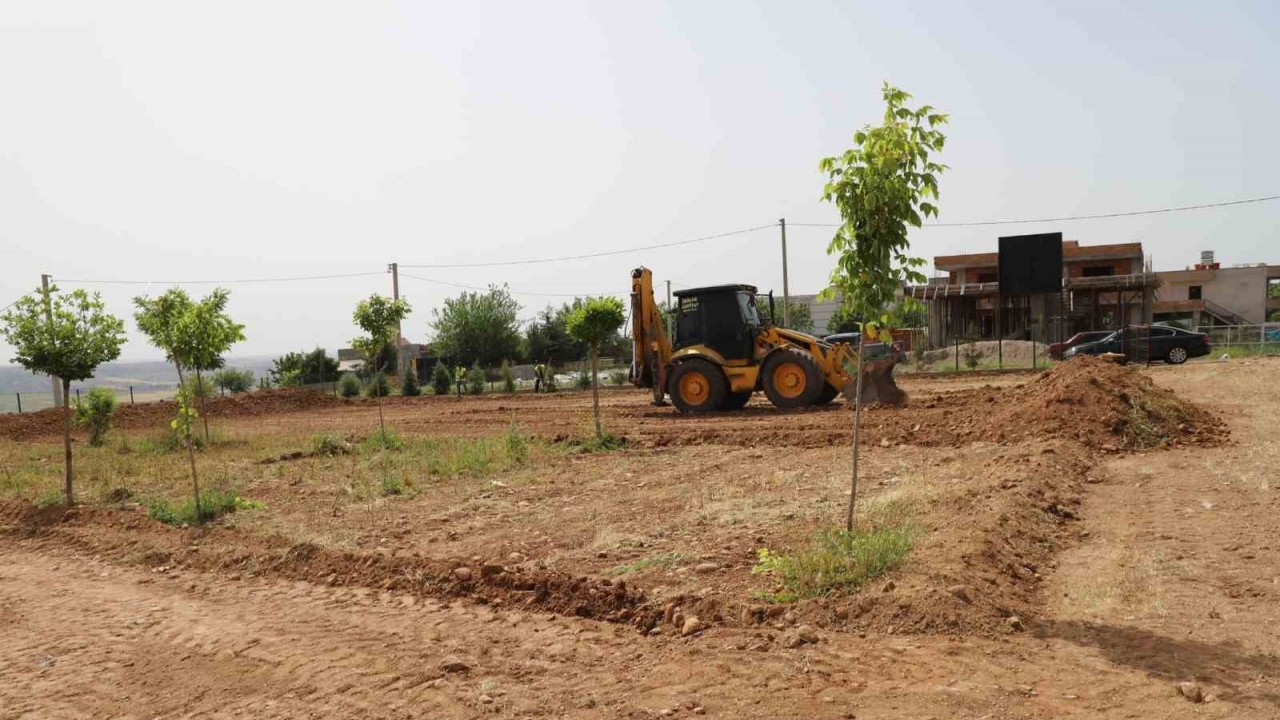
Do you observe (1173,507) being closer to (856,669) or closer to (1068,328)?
(856,669)

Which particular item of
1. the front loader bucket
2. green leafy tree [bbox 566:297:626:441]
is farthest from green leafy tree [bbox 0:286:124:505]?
the front loader bucket

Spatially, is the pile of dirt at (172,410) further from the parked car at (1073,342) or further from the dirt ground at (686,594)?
the parked car at (1073,342)

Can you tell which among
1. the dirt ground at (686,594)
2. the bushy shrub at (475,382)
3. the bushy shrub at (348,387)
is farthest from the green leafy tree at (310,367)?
the dirt ground at (686,594)

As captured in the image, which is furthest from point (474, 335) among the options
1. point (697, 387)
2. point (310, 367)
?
point (697, 387)

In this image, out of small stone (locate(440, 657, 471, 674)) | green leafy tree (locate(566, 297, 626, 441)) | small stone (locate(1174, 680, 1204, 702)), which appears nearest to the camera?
small stone (locate(1174, 680, 1204, 702))

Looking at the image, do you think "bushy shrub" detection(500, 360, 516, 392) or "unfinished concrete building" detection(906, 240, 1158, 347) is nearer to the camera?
"bushy shrub" detection(500, 360, 516, 392)

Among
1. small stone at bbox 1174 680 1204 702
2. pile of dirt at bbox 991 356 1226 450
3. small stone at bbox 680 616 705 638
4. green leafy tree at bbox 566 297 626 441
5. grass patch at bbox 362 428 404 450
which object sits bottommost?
small stone at bbox 1174 680 1204 702

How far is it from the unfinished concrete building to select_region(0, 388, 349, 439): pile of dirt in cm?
2901

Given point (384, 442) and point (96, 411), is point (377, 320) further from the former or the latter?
point (96, 411)

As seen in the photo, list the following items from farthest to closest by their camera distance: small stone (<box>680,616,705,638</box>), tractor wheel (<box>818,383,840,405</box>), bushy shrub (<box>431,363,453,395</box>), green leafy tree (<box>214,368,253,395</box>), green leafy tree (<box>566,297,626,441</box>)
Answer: green leafy tree (<box>214,368,253,395</box>) < bushy shrub (<box>431,363,453,395</box>) < tractor wheel (<box>818,383,840,405</box>) < green leafy tree (<box>566,297,626,441</box>) < small stone (<box>680,616,705,638</box>)

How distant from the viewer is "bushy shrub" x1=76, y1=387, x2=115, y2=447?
21125 mm

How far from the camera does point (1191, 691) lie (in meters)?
4.64

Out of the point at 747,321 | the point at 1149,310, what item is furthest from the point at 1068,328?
the point at 747,321

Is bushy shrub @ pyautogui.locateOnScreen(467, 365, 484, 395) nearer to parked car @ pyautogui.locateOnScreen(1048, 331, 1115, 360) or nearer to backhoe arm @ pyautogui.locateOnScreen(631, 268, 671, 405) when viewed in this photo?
backhoe arm @ pyautogui.locateOnScreen(631, 268, 671, 405)
